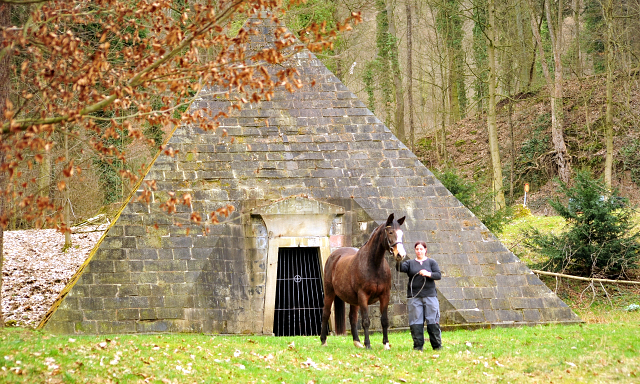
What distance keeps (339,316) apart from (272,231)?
2.37 meters

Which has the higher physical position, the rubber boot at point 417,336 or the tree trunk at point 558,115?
the tree trunk at point 558,115

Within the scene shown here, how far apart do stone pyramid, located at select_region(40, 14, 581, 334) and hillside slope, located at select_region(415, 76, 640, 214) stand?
41.4 feet

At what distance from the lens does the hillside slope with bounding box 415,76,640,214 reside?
85.8 feet

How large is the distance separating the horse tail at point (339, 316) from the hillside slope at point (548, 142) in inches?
575

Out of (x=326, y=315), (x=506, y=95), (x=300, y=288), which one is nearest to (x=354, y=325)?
(x=326, y=315)

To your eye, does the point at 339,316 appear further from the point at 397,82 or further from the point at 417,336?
the point at 397,82

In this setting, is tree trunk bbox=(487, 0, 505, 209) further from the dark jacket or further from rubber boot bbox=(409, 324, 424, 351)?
rubber boot bbox=(409, 324, 424, 351)

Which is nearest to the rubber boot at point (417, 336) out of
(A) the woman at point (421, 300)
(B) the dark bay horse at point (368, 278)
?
(A) the woman at point (421, 300)

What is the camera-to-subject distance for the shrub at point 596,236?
1549 cm

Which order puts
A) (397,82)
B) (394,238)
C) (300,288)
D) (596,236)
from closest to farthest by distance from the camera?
(394,238) < (300,288) < (596,236) < (397,82)

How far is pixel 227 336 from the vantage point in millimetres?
11523

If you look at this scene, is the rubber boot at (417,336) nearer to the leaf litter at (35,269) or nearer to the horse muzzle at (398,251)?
the horse muzzle at (398,251)

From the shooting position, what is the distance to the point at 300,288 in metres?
13.5

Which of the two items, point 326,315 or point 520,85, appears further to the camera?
point 520,85
